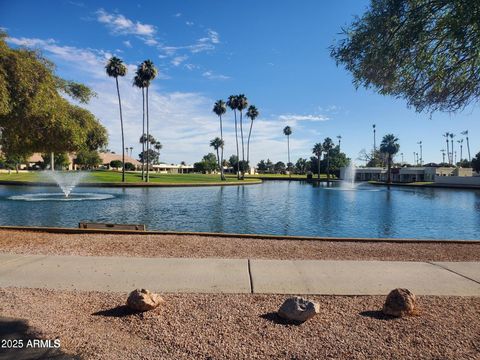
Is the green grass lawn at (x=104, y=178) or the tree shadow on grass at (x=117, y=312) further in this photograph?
the green grass lawn at (x=104, y=178)

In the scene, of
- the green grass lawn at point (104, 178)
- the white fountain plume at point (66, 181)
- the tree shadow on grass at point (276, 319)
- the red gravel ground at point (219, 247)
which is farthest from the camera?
the green grass lawn at point (104, 178)

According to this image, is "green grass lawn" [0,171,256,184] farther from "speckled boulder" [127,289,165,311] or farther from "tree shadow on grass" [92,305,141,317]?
"speckled boulder" [127,289,165,311]

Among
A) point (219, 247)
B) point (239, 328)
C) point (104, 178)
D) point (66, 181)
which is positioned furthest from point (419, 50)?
point (104, 178)

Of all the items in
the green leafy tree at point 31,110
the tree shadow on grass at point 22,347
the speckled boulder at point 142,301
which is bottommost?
the tree shadow on grass at point 22,347

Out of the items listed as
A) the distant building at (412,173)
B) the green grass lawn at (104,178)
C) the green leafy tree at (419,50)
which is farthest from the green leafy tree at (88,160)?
the green leafy tree at (419,50)

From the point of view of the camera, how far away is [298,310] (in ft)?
17.5

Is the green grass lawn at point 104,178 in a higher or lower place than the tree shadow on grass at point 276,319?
higher

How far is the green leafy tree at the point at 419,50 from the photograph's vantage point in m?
6.05

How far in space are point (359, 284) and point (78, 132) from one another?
419 inches

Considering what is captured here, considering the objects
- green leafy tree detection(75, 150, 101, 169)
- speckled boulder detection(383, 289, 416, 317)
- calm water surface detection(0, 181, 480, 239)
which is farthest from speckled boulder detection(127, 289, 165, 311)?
green leafy tree detection(75, 150, 101, 169)

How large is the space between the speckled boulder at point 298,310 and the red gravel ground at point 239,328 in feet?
0.36

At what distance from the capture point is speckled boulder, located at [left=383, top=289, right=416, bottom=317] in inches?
217

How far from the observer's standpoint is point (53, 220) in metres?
21.4

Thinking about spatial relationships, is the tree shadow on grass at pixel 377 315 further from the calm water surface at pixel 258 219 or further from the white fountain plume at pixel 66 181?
the white fountain plume at pixel 66 181
